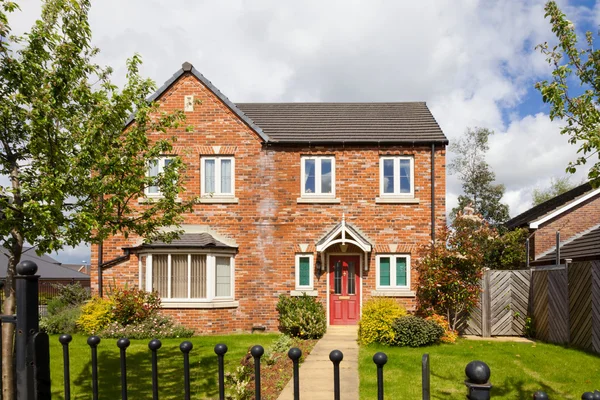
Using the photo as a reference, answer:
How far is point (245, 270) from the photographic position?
717 inches

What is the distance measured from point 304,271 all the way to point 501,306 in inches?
267

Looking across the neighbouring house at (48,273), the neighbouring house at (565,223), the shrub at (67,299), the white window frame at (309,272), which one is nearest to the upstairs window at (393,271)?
the white window frame at (309,272)

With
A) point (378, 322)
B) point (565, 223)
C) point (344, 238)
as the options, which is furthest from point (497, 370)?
point (565, 223)

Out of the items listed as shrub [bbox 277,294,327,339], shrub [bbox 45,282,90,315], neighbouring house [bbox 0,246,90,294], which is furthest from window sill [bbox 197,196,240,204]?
neighbouring house [bbox 0,246,90,294]

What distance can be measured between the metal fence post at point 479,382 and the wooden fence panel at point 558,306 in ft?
46.6

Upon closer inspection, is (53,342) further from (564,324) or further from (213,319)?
(564,324)

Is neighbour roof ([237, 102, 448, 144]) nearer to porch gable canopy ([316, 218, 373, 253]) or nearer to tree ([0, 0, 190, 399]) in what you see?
porch gable canopy ([316, 218, 373, 253])

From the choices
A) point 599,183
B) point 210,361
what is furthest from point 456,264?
point 599,183

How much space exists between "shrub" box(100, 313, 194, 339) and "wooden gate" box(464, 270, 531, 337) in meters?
9.60

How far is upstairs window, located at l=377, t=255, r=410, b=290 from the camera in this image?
1786 centimetres

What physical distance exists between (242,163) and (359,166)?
4.22 m

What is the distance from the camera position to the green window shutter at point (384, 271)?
18.0 m

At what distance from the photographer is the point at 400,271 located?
59.0 feet

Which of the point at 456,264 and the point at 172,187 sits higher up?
the point at 172,187
